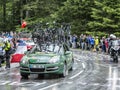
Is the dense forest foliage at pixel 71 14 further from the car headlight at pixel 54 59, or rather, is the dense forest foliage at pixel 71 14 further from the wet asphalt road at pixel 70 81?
the car headlight at pixel 54 59

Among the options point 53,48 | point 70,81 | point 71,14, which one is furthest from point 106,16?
point 70,81

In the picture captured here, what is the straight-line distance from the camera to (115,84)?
55.4 feet

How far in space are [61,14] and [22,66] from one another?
3895 centimetres

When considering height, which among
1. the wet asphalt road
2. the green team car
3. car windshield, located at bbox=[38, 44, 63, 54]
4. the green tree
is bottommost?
the wet asphalt road

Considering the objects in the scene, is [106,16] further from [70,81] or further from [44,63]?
[70,81]

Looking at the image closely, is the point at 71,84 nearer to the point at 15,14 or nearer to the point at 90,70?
the point at 90,70

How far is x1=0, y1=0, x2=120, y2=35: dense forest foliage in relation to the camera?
1854 inches

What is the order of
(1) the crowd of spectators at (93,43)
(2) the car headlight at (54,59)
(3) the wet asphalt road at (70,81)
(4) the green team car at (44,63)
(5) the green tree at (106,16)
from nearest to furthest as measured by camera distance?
(3) the wet asphalt road at (70,81), (4) the green team car at (44,63), (2) the car headlight at (54,59), (1) the crowd of spectators at (93,43), (5) the green tree at (106,16)

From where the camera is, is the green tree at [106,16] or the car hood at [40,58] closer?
the car hood at [40,58]

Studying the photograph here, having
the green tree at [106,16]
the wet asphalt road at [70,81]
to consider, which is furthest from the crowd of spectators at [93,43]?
the wet asphalt road at [70,81]

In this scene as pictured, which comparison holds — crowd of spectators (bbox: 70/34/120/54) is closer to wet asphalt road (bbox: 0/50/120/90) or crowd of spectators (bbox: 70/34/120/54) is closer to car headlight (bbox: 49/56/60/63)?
wet asphalt road (bbox: 0/50/120/90)

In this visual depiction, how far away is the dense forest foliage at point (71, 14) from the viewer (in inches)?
1854

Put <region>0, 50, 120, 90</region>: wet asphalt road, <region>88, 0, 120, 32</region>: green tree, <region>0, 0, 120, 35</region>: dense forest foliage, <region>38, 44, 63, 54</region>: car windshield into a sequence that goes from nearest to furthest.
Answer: <region>0, 50, 120, 90</region>: wet asphalt road
<region>38, 44, 63, 54</region>: car windshield
<region>88, 0, 120, 32</region>: green tree
<region>0, 0, 120, 35</region>: dense forest foliage

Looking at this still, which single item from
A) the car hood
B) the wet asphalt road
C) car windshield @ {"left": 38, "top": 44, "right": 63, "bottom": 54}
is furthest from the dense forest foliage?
the car hood
